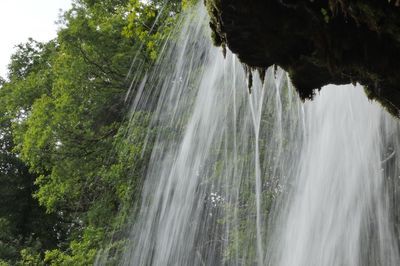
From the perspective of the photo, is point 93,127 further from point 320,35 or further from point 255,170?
point 320,35

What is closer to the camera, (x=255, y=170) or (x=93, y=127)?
(x=255, y=170)

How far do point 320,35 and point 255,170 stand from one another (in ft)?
28.2

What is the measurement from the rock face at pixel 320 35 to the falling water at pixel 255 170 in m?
4.64

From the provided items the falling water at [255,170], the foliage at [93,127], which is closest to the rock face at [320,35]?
the falling water at [255,170]

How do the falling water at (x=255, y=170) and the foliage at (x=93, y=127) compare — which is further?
the foliage at (x=93, y=127)

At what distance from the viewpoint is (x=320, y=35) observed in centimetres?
385

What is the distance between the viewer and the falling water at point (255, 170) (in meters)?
9.17

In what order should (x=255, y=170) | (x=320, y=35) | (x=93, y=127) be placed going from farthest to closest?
(x=93, y=127), (x=255, y=170), (x=320, y=35)

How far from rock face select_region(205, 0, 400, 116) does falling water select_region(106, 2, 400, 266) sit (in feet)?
15.2

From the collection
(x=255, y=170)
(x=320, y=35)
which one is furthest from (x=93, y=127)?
(x=320, y=35)

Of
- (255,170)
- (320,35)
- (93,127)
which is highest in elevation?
(93,127)

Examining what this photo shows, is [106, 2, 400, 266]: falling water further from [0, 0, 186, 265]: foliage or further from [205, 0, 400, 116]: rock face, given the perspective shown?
[205, 0, 400, 116]: rock face

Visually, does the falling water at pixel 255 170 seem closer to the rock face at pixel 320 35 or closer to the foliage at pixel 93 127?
the foliage at pixel 93 127

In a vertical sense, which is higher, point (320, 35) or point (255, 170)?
point (255, 170)
